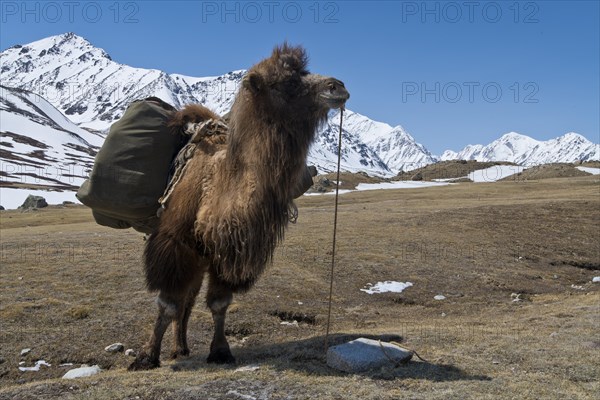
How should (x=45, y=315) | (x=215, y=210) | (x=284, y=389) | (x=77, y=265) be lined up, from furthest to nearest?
(x=77, y=265) < (x=45, y=315) < (x=215, y=210) < (x=284, y=389)

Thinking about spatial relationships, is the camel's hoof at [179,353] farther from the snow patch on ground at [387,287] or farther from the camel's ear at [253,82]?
the snow patch on ground at [387,287]

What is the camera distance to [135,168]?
A: 8406 mm

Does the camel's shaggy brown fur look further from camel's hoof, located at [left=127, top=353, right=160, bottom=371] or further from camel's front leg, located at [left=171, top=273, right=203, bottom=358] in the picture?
camel's front leg, located at [left=171, top=273, right=203, bottom=358]

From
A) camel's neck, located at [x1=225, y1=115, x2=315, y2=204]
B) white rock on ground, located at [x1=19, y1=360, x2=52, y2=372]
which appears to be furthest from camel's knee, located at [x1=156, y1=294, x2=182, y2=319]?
white rock on ground, located at [x1=19, y1=360, x2=52, y2=372]

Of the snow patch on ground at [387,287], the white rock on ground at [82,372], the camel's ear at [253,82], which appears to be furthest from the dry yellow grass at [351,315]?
the camel's ear at [253,82]

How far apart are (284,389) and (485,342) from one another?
3.89m

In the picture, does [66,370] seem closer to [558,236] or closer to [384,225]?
[384,225]

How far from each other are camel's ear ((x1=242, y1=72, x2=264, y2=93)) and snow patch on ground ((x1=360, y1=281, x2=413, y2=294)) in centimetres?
888

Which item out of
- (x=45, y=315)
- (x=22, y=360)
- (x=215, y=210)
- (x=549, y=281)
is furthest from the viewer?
(x=549, y=281)

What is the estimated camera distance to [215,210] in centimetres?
718

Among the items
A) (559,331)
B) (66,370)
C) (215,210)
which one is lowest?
(66,370)

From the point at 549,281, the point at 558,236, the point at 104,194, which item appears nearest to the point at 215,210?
the point at 104,194

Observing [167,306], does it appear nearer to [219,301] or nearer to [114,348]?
[219,301]

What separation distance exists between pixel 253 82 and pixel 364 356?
3794mm
